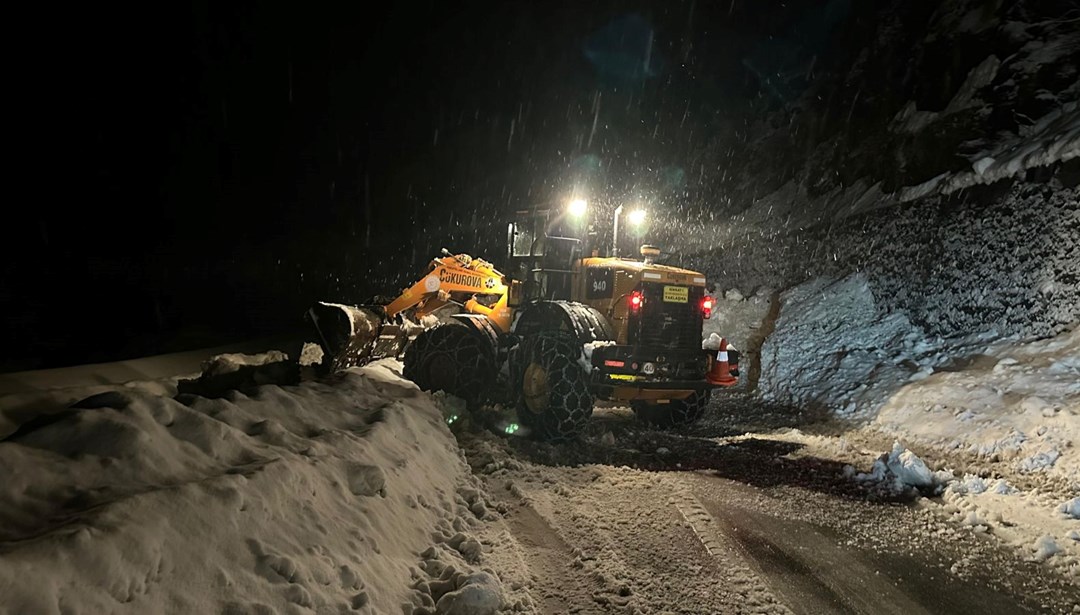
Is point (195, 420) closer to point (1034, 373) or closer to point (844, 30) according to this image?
point (1034, 373)

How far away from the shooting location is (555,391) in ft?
24.4

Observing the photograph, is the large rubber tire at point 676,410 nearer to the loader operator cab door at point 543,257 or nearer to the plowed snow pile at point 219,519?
the loader operator cab door at point 543,257

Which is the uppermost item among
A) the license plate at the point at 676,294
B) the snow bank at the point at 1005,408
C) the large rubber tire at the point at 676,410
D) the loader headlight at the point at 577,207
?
the loader headlight at the point at 577,207

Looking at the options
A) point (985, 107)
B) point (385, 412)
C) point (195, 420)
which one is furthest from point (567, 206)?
point (985, 107)

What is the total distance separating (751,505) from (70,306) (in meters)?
41.0

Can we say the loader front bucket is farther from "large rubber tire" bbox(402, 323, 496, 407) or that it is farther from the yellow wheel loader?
"large rubber tire" bbox(402, 323, 496, 407)

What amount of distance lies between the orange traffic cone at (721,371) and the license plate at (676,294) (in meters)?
0.79

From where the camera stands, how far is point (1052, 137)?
1121 centimetres

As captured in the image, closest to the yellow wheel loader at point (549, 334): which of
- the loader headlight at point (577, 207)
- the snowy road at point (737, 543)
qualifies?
the loader headlight at point (577, 207)

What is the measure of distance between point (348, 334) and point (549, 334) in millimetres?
3001

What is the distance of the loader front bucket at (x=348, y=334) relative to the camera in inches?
343

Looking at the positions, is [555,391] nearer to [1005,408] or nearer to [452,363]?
[452,363]

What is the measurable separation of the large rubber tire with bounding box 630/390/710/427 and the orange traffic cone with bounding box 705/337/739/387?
57 centimetres

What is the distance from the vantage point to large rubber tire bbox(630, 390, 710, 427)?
29.4 ft
